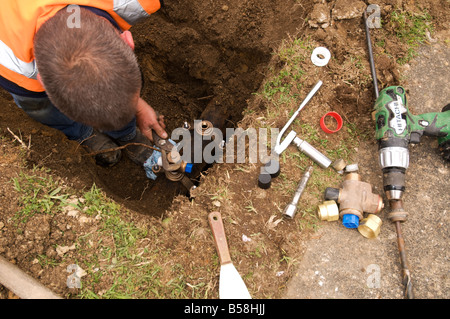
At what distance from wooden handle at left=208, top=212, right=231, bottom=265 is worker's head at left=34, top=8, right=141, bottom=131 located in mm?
947

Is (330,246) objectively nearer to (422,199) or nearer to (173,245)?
(422,199)

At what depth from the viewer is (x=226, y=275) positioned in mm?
1952

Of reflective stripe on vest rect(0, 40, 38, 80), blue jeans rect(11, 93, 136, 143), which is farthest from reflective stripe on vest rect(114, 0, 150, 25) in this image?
blue jeans rect(11, 93, 136, 143)

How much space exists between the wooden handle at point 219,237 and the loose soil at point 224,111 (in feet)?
0.19

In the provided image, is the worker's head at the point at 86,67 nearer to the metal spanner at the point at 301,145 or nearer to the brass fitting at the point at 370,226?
the metal spanner at the point at 301,145

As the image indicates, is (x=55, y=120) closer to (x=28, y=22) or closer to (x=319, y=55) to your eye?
(x=28, y=22)

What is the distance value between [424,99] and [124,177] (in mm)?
2591

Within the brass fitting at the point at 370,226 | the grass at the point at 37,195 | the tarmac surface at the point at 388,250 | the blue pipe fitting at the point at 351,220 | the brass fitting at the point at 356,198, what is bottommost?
the tarmac surface at the point at 388,250

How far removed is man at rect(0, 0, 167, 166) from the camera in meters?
1.38

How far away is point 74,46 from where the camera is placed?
1.37m

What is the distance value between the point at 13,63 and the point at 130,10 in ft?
2.32

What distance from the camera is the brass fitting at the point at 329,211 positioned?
80.4 inches

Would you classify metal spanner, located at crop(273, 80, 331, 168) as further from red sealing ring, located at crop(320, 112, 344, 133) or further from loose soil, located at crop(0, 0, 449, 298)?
red sealing ring, located at crop(320, 112, 344, 133)

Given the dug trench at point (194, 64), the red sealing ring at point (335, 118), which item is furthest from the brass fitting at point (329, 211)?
the dug trench at point (194, 64)
